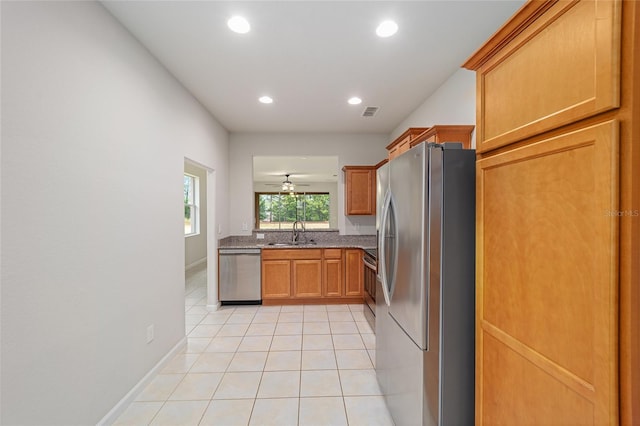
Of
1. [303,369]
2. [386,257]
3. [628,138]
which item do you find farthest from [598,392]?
[303,369]

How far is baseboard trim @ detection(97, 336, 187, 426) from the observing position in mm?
1841

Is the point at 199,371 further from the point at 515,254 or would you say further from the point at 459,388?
the point at 515,254

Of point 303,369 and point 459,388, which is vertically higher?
point 459,388

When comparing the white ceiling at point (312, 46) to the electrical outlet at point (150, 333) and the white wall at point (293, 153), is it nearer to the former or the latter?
the white wall at point (293, 153)

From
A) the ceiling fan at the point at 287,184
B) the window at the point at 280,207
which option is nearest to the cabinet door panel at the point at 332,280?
the ceiling fan at the point at 287,184

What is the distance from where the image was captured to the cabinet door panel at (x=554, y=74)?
718mm

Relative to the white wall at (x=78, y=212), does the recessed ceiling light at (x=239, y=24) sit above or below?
above

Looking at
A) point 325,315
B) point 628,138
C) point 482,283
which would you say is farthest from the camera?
point 325,315

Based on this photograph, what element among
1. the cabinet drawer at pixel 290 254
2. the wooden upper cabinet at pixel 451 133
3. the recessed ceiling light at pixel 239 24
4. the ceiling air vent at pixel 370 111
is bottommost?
the cabinet drawer at pixel 290 254

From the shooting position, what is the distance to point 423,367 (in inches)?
56.8

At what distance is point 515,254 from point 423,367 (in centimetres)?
78

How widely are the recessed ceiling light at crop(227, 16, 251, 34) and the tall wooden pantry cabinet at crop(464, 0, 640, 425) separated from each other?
154cm

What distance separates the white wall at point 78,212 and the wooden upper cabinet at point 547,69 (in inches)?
81.2

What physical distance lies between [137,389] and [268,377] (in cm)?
97
